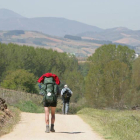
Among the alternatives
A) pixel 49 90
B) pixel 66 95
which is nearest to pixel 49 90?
pixel 49 90

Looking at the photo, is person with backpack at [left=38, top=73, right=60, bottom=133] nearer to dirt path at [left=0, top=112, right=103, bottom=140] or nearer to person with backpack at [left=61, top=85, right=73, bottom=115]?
dirt path at [left=0, top=112, right=103, bottom=140]

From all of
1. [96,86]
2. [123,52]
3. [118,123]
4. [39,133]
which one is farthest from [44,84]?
[123,52]

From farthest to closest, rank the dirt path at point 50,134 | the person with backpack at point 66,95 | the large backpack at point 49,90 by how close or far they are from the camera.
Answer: the person with backpack at point 66,95
the large backpack at point 49,90
the dirt path at point 50,134

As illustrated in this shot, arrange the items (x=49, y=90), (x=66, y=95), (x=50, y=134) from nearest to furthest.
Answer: (x=50, y=134) → (x=49, y=90) → (x=66, y=95)

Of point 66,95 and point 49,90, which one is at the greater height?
point 49,90

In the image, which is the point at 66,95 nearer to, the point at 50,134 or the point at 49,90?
the point at 49,90

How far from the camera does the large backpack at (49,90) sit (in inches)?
496

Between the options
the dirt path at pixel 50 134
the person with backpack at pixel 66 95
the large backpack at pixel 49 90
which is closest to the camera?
the dirt path at pixel 50 134

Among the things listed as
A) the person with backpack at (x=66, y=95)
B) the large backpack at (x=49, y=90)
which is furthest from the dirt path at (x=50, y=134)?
the person with backpack at (x=66, y=95)

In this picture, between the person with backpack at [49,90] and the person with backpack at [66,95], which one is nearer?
the person with backpack at [49,90]

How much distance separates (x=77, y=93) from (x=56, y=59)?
18.6 meters

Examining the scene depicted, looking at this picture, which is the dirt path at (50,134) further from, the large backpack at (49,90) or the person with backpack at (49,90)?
the large backpack at (49,90)

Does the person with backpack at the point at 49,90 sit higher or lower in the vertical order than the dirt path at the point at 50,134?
higher

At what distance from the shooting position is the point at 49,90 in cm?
1259
